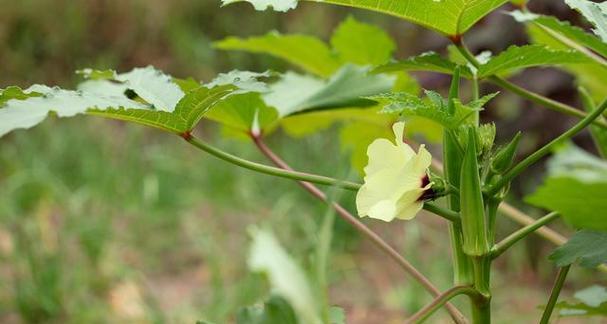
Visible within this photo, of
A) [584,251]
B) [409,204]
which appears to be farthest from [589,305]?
[409,204]

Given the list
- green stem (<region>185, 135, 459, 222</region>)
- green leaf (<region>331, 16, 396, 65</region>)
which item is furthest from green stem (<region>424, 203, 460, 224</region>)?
green leaf (<region>331, 16, 396, 65</region>)

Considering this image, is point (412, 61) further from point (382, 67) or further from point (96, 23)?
point (96, 23)

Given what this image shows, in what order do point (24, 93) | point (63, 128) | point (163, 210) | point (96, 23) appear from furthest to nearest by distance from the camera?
1. point (96, 23)
2. point (63, 128)
3. point (163, 210)
4. point (24, 93)

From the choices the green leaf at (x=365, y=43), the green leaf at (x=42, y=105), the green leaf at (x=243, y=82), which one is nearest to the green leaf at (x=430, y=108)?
the green leaf at (x=243, y=82)

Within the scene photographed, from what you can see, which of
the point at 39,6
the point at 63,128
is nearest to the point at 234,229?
the point at 63,128

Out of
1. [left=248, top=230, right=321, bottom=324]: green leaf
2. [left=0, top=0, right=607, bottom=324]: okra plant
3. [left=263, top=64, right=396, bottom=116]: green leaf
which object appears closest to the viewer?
[left=248, top=230, right=321, bottom=324]: green leaf

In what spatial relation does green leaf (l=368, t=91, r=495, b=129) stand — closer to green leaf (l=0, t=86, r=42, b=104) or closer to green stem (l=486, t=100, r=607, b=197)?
green stem (l=486, t=100, r=607, b=197)

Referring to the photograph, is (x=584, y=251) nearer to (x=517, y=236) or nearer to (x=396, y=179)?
(x=517, y=236)
